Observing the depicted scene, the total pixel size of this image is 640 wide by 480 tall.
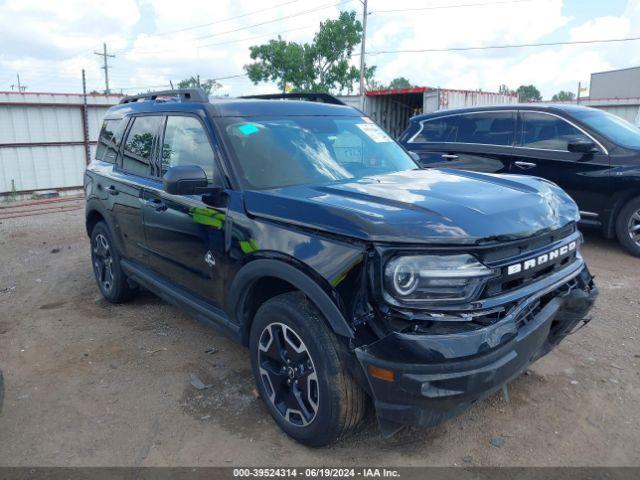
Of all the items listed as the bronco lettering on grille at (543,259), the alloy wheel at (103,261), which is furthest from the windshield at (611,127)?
the alloy wheel at (103,261)

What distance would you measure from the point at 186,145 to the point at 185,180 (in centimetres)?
74

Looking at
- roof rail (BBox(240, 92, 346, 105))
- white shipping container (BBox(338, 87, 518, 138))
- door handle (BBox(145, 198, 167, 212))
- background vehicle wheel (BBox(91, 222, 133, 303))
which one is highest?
white shipping container (BBox(338, 87, 518, 138))

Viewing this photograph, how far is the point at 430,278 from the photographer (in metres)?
2.32

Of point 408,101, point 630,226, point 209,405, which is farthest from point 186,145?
point 408,101

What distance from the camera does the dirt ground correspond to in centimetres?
281

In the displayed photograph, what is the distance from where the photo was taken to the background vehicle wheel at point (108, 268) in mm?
4891

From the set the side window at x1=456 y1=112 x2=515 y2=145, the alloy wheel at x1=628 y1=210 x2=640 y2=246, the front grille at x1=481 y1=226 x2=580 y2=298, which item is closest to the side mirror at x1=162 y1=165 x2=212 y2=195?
the front grille at x1=481 y1=226 x2=580 y2=298

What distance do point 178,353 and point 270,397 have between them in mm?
1356

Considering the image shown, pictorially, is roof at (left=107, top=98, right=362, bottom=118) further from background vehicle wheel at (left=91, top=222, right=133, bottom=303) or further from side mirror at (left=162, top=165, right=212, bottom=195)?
background vehicle wheel at (left=91, top=222, right=133, bottom=303)

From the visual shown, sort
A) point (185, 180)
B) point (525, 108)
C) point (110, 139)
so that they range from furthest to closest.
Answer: point (525, 108) → point (110, 139) → point (185, 180)

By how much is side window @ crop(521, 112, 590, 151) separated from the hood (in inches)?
142

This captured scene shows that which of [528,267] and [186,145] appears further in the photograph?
[186,145]

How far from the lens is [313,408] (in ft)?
8.91

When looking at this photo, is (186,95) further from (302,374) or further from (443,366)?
(443,366)
